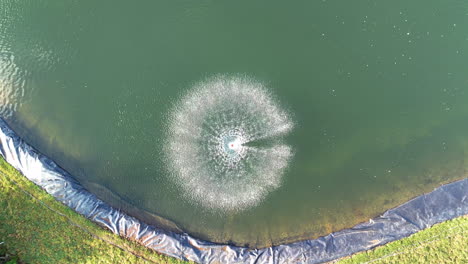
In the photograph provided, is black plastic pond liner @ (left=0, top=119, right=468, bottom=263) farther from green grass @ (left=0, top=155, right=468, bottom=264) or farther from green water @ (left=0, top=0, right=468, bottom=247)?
green water @ (left=0, top=0, right=468, bottom=247)

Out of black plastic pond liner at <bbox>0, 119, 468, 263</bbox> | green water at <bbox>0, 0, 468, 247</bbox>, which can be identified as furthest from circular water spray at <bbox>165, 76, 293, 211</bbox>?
black plastic pond liner at <bbox>0, 119, 468, 263</bbox>

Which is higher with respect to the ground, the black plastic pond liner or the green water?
the green water

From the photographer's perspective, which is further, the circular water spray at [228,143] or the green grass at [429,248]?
the circular water spray at [228,143]

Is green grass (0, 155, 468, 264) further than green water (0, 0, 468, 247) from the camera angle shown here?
No

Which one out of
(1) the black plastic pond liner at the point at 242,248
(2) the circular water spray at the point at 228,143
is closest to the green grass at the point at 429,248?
(1) the black plastic pond liner at the point at 242,248

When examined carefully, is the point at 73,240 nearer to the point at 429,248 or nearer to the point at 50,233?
the point at 50,233

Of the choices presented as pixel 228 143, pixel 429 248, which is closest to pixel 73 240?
pixel 228 143

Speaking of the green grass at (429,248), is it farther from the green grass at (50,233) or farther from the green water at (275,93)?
the green grass at (50,233)
